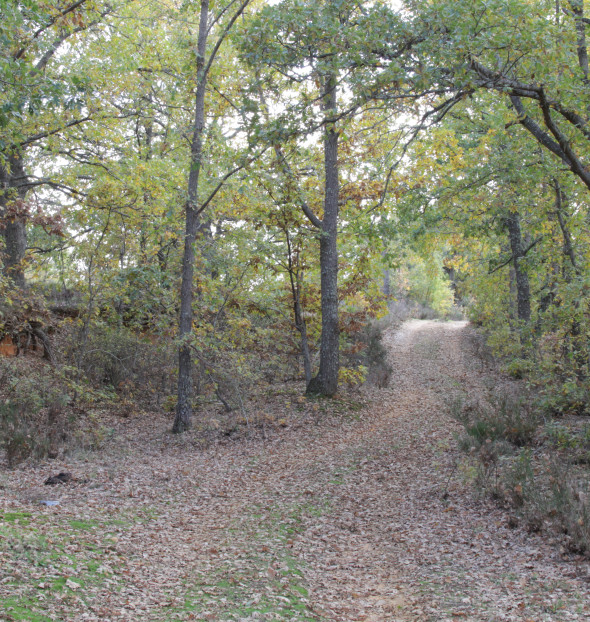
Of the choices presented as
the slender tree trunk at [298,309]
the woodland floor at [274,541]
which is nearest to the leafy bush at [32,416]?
the woodland floor at [274,541]

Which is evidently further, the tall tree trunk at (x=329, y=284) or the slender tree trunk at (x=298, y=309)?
the slender tree trunk at (x=298, y=309)

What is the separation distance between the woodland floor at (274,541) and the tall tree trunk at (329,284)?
2654 millimetres

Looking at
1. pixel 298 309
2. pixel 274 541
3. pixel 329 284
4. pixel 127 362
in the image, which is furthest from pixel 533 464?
pixel 127 362

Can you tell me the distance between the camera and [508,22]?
17.2 feet

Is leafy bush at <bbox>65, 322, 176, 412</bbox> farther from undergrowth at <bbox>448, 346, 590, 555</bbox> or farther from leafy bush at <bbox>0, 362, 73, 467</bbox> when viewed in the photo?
undergrowth at <bbox>448, 346, 590, 555</bbox>

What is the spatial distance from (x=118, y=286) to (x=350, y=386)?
6045 mm

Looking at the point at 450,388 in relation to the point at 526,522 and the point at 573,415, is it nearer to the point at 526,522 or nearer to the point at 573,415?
the point at 573,415

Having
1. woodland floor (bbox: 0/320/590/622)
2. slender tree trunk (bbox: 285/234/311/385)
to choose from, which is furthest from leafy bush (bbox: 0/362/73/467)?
slender tree trunk (bbox: 285/234/311/385)

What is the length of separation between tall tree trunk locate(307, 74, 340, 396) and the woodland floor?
265 cm

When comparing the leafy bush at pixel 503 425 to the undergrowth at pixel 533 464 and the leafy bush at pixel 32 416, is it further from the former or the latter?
the leafy bush at pixel 32 416

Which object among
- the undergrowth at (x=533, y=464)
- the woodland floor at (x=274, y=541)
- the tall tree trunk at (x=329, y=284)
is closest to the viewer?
the woodland floor at (x=274, y=541)

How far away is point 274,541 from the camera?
209 inches

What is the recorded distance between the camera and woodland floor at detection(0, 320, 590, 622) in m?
3.85

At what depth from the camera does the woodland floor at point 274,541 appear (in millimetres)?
3846
